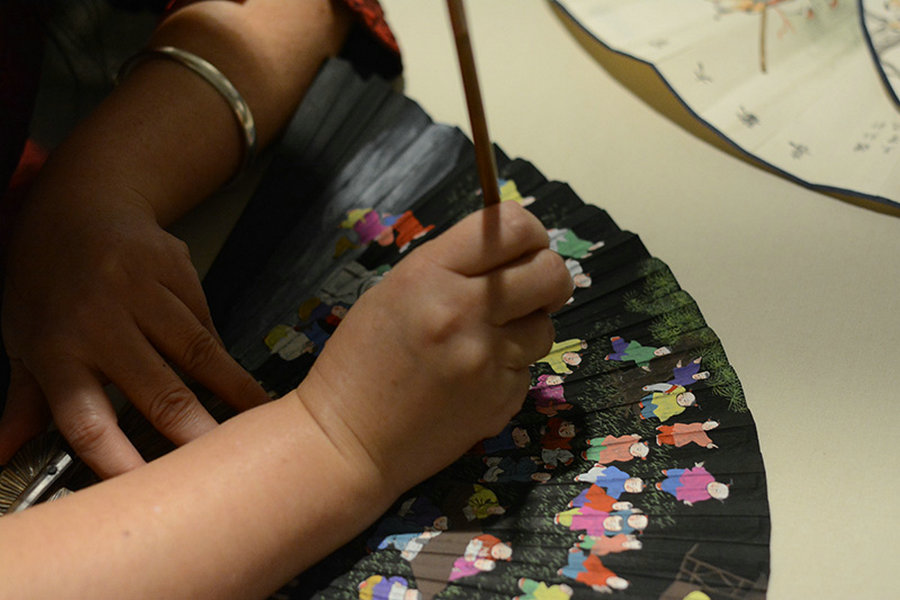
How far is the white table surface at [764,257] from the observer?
1.56 ft

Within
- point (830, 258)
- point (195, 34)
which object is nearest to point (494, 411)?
point (830, 258)

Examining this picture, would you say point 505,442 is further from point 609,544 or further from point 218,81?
point 218,81

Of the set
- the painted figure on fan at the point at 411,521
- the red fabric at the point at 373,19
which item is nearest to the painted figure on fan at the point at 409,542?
the painted figure on fan at the point at 411,521

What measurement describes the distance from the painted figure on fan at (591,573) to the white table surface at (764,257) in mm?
97

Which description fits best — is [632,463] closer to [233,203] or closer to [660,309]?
[660,309]

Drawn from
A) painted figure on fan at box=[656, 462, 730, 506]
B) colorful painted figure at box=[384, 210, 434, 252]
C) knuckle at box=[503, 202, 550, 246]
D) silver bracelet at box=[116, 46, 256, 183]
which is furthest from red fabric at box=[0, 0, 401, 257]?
painted figure on fan at box=[656, 462, 730, 506]

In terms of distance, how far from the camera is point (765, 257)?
0.63 m

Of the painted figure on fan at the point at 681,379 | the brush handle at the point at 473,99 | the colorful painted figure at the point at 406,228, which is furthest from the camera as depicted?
the colorful painted figure at the point at 406,228

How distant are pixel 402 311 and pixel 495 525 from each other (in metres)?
0.13

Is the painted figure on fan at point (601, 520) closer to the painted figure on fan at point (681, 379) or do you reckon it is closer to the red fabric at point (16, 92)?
the painted figure on fan at point (681, 379)

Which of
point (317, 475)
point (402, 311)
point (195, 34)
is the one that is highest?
point (195, 34)

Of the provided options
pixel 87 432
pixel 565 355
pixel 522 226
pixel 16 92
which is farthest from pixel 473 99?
pixel 16 92

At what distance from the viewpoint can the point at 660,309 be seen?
21.5 inches

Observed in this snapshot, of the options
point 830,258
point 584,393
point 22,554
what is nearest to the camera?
point 22,554
